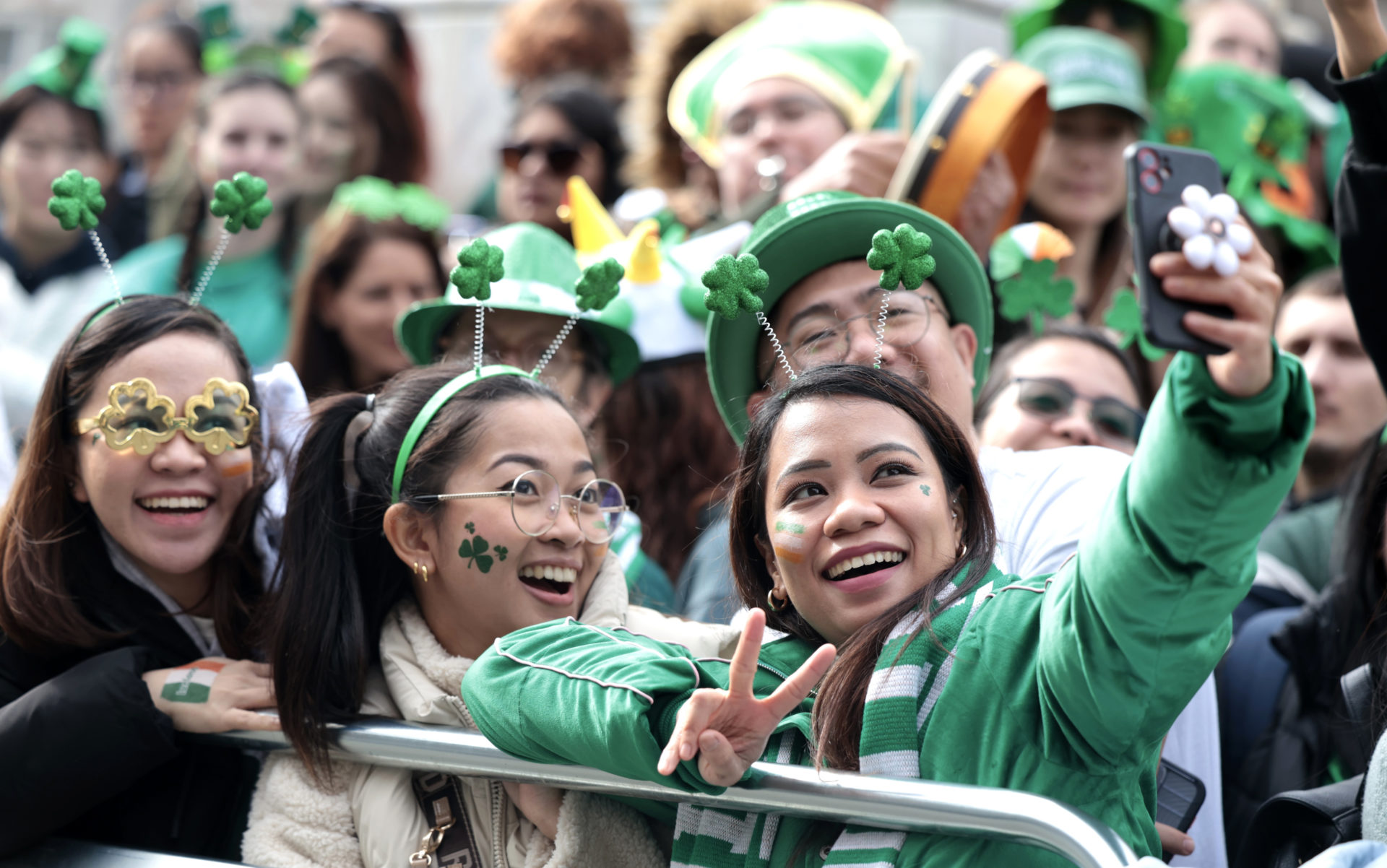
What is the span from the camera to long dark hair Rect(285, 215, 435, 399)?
16.3ft

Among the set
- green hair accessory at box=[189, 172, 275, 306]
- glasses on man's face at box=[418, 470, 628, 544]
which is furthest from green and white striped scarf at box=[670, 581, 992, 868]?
green hair accessory at box=[189, 172, 275, 306]

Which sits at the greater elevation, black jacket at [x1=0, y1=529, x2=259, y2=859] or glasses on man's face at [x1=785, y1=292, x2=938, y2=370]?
glasses on man's face at [x1=785, y1=292, x2=938, y2=370]

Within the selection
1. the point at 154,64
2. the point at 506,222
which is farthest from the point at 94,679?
the point at 154,64

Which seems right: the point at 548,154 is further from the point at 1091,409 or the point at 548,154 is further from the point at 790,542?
the point at 790,542

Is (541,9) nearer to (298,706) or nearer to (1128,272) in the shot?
(1128,272)

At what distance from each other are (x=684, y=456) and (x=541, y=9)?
2.91 metres

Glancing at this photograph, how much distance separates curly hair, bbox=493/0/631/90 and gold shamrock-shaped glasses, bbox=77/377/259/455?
3.48 metres

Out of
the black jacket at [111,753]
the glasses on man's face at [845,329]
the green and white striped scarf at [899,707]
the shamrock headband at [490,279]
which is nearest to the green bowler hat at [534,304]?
the shamrock headband at [490,279]

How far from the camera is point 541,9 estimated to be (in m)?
6.58

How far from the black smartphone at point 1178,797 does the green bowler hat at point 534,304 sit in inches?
74.4

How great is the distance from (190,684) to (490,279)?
3.30ft

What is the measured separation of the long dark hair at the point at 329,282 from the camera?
496cm

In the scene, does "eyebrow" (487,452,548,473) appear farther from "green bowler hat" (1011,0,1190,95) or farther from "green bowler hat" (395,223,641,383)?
"green bowler hat" (1011,0,1190,95)

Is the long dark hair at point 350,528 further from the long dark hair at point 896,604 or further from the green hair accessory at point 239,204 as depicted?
the long dark hair at point 896,604
